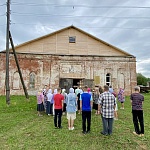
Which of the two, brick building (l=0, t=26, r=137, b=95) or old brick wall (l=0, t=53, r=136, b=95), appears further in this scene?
brick building (l=0, t=26, r=137, b=95)

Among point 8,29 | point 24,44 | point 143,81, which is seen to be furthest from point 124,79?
point 143,81

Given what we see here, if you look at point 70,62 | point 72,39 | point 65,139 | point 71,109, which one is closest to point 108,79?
point 70,62

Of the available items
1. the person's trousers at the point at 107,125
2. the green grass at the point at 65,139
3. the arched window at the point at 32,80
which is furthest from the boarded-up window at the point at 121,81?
the person's trousers at the point at 107,125

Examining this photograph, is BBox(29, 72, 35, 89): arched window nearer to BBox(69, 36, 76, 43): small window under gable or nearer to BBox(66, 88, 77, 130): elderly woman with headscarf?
BBox(69, 36, 76, 43): small window under gable

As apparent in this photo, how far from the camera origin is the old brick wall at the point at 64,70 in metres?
24.5

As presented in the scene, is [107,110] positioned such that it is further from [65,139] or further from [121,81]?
[121,81]

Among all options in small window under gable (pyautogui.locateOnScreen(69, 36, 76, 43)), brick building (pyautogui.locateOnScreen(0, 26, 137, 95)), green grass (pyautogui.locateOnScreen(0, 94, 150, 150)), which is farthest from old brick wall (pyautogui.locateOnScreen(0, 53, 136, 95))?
green grass (pyautogui.locateOnScreen(0, 94, 150, 150))

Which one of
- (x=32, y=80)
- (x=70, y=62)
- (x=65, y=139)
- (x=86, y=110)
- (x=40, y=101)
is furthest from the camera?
(x=70, y=62)

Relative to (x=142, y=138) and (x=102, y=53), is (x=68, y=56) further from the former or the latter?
(x=142, y=138)

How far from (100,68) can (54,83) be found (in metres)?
6.42

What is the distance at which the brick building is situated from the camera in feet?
80.8

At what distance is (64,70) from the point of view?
24.9m

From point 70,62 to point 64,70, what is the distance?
52.4 inches

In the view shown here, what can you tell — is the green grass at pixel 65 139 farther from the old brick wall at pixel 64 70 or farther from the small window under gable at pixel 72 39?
the small window under gable at pixel 72 39
